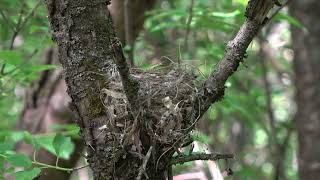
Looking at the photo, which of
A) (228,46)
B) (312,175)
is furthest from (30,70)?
(312,175)

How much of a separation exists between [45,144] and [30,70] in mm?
253

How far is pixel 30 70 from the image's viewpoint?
1.62 meters

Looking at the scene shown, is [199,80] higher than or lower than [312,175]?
higher

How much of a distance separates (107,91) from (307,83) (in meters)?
2.29

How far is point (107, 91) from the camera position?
40.6 inches

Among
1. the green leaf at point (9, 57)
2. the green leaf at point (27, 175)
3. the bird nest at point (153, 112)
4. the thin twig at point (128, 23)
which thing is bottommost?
the green leaf at point (27, 175)

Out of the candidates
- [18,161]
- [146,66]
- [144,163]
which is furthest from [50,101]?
[144,163]

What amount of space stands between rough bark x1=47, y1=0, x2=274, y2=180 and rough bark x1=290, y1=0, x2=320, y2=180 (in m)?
2.12

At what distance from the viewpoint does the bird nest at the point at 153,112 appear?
1.01m

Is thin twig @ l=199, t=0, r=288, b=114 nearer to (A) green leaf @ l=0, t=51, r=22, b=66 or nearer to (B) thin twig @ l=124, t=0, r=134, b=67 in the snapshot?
(A) green leaf @ l=0, t=51, r=22, b=66

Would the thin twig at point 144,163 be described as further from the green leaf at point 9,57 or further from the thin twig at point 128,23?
the thin twig at point 128,23

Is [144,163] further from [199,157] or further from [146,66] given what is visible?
[146,66]

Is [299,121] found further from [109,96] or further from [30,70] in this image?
[109,96]

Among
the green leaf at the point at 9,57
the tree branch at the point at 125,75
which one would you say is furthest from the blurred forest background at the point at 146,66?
the tree branch at the point at 125,75
